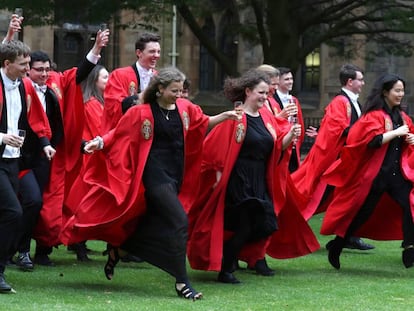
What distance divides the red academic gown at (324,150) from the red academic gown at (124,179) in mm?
3728

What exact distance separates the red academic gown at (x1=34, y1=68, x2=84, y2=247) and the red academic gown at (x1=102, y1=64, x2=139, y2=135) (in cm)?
28

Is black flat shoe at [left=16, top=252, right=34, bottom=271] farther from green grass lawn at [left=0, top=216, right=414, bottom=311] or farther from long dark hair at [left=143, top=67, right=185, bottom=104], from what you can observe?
long dark hair at [left=143, top=67, right=185, bottom=104]

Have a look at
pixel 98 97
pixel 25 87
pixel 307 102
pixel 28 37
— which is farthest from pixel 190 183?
pixel 307 102

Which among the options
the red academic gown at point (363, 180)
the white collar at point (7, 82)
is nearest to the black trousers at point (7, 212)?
the white collar at point (7, 82)

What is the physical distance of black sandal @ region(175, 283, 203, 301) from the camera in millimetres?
9781

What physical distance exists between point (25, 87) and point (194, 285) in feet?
7.51

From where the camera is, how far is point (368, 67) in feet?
114

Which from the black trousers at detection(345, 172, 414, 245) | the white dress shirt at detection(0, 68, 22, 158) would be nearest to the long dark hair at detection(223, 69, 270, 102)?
the black trousers at detection(345, 172, 414, 245)

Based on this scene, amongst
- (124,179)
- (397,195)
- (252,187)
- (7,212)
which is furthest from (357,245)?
(7,212)

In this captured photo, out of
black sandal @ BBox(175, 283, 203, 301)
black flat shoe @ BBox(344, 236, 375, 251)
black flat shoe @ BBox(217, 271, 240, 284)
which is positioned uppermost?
black sandal @ BBox(175, 283, 203, 301)

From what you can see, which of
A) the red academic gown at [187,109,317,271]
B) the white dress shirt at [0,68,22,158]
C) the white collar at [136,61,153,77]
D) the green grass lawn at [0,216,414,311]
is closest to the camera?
the green grass lawn at [0,216,414,311]

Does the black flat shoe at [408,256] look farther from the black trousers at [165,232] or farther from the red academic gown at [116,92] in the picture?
the red academic gown at [116,92]

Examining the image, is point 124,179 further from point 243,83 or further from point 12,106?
point 243,83

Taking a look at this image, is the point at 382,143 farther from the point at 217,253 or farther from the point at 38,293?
the point at 38,293
